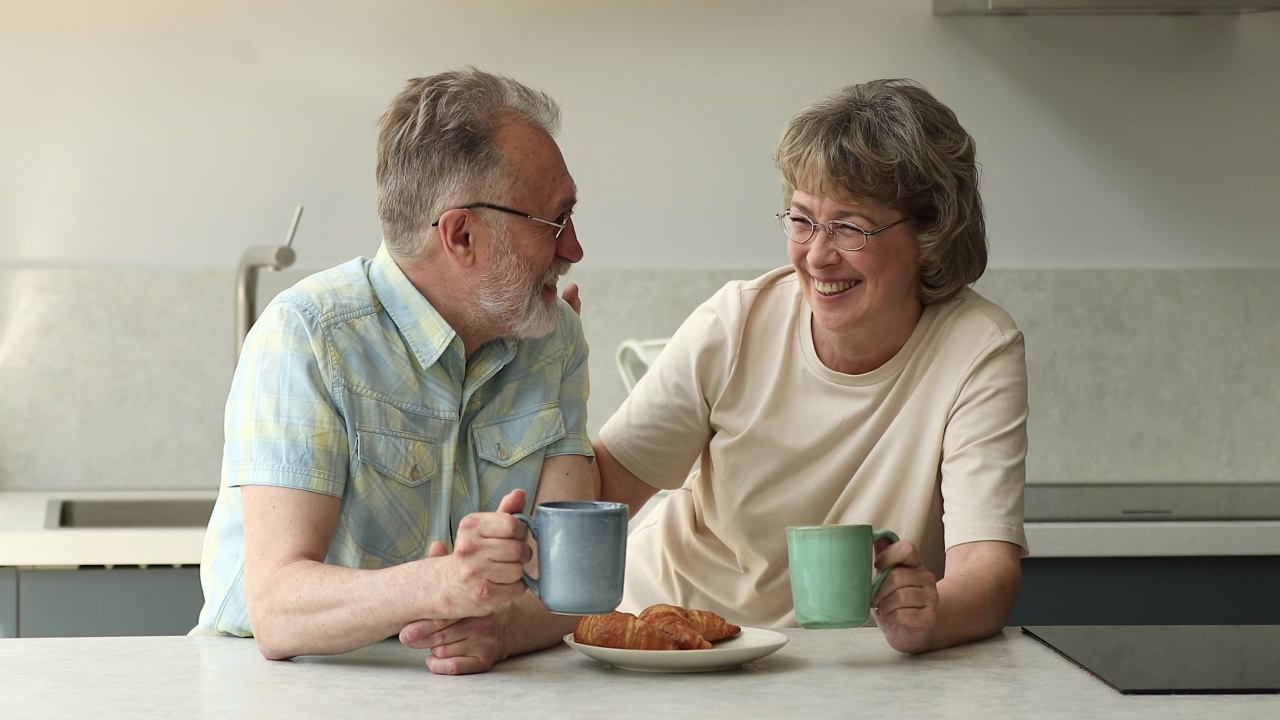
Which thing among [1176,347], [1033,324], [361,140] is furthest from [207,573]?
[1176,347]

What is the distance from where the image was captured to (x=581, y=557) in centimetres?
108

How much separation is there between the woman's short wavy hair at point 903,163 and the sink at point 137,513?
1.43 metres

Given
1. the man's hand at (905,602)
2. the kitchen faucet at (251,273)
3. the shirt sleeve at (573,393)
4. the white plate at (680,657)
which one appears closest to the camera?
the white plate at (680,657)

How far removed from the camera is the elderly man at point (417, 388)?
1265 mm

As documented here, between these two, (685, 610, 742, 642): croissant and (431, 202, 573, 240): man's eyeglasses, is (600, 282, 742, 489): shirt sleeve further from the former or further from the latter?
(685, 610, 742, 642): croissant

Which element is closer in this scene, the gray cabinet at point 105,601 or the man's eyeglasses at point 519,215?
the man's eyeglasses at point 519,215

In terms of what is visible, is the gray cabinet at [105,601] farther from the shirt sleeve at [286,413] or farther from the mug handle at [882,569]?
the mug handle at [882,569]

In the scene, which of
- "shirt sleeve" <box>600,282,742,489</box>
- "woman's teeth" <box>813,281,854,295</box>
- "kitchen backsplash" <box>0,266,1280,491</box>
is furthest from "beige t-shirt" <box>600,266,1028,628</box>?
"kitchen backsplash" <box>0,266,1280,491</box>

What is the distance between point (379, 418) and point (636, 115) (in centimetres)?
153

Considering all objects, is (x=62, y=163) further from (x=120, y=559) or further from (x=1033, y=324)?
(x=1033, y=324)

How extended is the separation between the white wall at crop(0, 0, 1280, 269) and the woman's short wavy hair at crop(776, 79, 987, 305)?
1.10 meters

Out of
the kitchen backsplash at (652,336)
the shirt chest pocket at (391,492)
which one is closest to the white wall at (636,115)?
the kitchen backsplash at (652,336)

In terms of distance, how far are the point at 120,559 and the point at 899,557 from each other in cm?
137

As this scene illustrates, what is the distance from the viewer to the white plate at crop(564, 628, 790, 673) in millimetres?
1168
